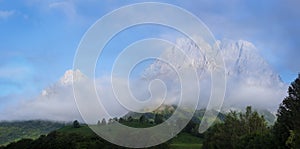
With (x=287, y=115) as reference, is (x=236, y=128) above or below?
above

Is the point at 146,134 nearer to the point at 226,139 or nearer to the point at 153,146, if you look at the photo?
the point at 153,146

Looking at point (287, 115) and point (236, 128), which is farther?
point (236, 128)

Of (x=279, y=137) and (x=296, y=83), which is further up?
(x=296, y=83)

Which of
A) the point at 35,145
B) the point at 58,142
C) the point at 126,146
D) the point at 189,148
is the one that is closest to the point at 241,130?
the point at 126,146

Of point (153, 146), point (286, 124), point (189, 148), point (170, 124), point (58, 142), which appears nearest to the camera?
point (286, 124)

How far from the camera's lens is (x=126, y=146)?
125 metres

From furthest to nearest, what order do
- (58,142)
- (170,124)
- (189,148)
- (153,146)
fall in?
1. (189,148)
2. (58,142)
3. (170,124)
4. (153,146)

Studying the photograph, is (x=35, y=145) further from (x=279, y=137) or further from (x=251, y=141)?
(x=279, y=137)

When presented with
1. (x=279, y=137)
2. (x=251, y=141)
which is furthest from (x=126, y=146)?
(x=279, y=137)

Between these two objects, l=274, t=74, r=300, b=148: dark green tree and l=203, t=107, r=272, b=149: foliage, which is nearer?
l=274, t=74, r=300, b=148: dark green tree

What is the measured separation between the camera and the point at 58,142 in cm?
16438

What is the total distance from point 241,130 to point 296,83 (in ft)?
135

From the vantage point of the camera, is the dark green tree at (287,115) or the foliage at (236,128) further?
the foliage at (236,128)

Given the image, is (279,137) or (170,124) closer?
(279,137)
